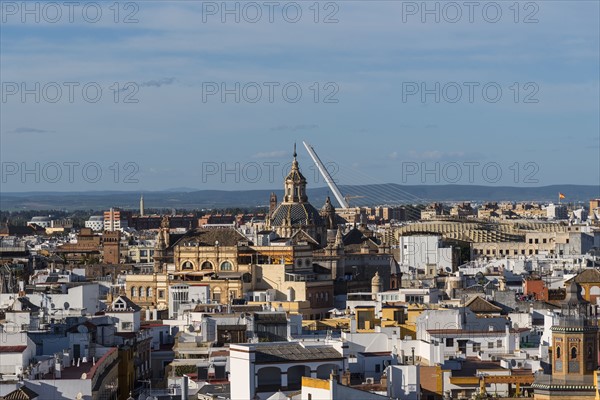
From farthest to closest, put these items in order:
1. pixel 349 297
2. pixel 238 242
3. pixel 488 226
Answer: pixel 488 226 < pixel 238 242 < pixel 349 297

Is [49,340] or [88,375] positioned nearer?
[88,375]

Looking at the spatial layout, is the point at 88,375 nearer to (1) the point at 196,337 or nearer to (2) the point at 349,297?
(1) the point at 196,337

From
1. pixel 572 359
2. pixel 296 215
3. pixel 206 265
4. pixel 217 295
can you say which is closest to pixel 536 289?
pixel 217 295

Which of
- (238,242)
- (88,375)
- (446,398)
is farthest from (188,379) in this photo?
(238,242)

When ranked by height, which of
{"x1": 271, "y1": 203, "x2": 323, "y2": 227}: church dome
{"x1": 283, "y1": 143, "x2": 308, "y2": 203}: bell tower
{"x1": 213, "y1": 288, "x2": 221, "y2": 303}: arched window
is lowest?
{"x1": 213, "y1": 288, "x2": 221, "y2": 303}: arched window

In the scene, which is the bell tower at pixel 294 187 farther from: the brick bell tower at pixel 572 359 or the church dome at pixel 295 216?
the brick bell tower at pixel 572 359

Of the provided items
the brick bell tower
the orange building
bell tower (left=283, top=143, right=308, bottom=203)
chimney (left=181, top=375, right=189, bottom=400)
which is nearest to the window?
bell tower (left=283, top=143, right=308, bottom=203)

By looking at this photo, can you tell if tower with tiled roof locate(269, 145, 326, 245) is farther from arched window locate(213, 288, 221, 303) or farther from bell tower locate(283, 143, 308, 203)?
arched window locate(213, 288, 221, 303)

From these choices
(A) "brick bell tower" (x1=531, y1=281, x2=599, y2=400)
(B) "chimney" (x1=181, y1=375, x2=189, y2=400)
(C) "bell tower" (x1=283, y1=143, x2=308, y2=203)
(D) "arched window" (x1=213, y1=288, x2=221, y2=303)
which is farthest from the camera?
(C) "bell tower" (x1=283, y1=143, x2=308, y2=203)

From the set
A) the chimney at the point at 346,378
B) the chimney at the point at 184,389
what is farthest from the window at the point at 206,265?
the chimney at the point at 346,378

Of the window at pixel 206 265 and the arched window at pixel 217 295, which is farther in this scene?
the window at pixel 206 265

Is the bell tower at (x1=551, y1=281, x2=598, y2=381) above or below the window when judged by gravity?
below
